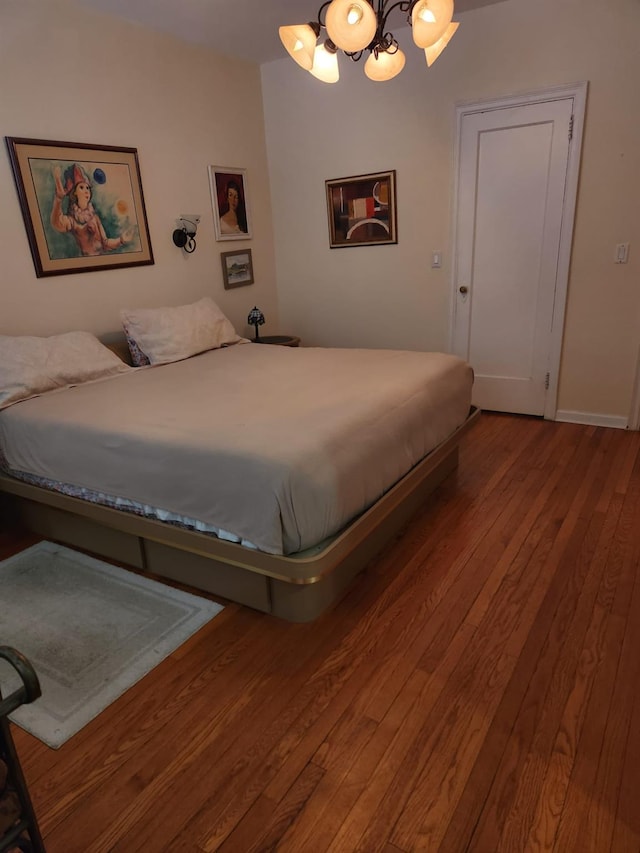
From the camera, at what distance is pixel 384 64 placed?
2.49 meters

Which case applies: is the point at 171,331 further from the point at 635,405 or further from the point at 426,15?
the point at 635,405

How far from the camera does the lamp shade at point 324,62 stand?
2.36 meters

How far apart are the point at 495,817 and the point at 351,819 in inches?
14.3

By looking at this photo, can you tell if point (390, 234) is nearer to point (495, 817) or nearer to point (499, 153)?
point (499, 153)

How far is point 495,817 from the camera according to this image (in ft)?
4.46

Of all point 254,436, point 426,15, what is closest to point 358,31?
point 426,15

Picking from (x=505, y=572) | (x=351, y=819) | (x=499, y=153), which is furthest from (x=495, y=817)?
(x=499, y=153)

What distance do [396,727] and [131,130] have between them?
3.76 meters

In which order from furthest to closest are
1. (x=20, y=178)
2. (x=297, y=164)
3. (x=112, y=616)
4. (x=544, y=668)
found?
1. (x=297, y=164)
2. (x=20, y=178)
3. (x=112, y=616)
4. (x=544, y=668)

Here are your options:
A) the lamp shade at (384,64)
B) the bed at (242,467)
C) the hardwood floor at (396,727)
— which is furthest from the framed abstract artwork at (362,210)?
the hardwood floor at (396,727)

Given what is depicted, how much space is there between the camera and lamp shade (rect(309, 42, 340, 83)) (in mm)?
2361

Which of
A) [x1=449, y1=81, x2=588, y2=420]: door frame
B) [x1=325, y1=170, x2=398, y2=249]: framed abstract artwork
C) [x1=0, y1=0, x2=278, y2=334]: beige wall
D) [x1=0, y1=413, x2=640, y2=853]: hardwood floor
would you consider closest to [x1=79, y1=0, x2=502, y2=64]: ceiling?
[x1=0, y1=0, x2=278, y2=334]: beige wall

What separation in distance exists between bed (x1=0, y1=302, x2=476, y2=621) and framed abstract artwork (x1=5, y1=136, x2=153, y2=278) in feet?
2.98

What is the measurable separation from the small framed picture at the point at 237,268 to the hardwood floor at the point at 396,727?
9.55ft
